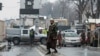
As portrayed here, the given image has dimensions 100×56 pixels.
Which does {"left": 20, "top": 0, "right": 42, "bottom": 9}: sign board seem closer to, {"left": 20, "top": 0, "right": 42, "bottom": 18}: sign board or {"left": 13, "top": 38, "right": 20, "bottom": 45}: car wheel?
{"left": 20, "top": 0, "right": 42, "bottom": 18}: sign board

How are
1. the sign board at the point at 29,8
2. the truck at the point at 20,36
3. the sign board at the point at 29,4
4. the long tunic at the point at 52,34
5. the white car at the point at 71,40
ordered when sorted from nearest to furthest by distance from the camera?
1. the long tunic at the point at 52,34
2. the white car at the point at 71,40
3. the truck at the point at 20,36
4. the sign board at the point at 29,8
5. the sign board at the point at 29,4

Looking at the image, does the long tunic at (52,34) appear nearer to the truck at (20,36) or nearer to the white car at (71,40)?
the white car at (71,40)

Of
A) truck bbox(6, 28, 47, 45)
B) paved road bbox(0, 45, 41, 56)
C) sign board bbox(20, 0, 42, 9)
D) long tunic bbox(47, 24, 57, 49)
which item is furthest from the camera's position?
sign board bbox(20, 0, 42, 9)

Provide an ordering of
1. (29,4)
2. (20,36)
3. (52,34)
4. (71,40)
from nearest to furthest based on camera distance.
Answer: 1. (52,34)
2. (71,40)
3. (20,36)
4. (29,4)

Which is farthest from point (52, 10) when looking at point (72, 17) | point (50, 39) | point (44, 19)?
point (50, 39)

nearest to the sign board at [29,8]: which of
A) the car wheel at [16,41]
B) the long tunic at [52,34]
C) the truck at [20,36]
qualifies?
the truck at [20,36]

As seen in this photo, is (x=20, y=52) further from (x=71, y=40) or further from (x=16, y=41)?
(x=16, y=41)

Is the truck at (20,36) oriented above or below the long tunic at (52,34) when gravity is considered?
below

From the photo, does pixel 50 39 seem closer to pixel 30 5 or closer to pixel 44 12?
pixel 30 5

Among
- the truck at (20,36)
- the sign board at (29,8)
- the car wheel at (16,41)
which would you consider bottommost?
the car wheel at (16,41)

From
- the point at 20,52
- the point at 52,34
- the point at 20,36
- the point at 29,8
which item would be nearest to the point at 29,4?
the point at 29,8

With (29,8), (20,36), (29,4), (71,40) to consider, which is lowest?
(71,40)

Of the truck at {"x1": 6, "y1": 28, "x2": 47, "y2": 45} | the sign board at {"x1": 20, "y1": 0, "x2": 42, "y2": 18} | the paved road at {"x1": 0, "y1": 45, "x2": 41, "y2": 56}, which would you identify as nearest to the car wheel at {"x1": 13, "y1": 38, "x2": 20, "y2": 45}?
the truck at {"x1": 6, "y1": 28, "x2": 47, "y2": 45}

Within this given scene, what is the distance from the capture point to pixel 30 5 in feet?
279
